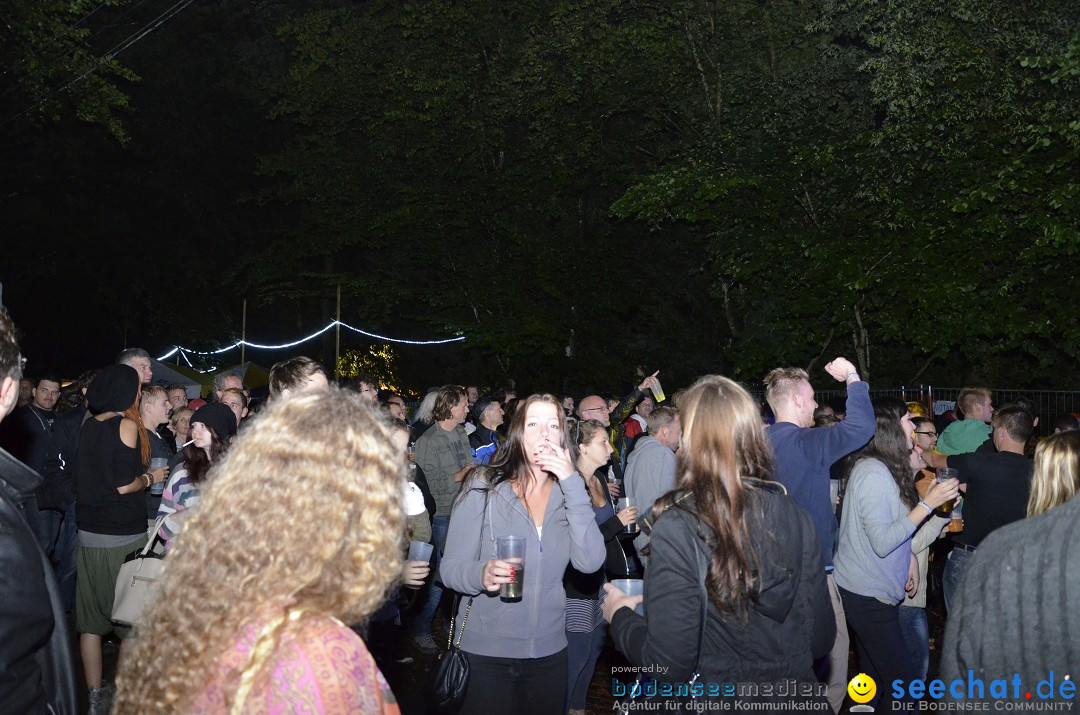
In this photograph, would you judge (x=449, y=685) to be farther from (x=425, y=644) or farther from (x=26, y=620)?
(x=425, y=644)

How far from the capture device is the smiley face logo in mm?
5398

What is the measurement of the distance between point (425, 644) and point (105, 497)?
11.0 ft

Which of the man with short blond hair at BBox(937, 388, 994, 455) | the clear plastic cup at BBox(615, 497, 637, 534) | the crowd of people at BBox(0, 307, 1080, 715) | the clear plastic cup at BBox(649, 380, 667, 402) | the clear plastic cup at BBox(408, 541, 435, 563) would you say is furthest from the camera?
the clear plastic cup at BBox(649, 380, 667, 402)

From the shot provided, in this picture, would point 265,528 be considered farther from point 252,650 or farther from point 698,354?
point 698,354

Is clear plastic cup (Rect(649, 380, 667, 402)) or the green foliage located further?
the green foliage

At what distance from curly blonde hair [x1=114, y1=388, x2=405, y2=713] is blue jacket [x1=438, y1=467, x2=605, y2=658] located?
2072 millimetres

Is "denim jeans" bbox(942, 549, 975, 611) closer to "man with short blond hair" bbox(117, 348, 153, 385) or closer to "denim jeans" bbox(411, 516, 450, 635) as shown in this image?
"denim jeans" bbox(411, 516, 450, 635)

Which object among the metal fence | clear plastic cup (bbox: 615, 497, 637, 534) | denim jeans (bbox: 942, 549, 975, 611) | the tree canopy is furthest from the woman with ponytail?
the tree canopy

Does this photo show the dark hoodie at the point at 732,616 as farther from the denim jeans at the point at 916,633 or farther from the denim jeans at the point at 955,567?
the denim jeans at the point at 955,567

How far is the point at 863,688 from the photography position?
5434mm

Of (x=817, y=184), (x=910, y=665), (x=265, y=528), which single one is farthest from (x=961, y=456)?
(x=817, y=184)

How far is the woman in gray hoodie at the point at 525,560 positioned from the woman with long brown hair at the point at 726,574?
2.88 feet

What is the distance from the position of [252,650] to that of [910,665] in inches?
177

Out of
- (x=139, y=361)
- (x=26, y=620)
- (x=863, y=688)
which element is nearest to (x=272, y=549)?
(x=26, y=620)
